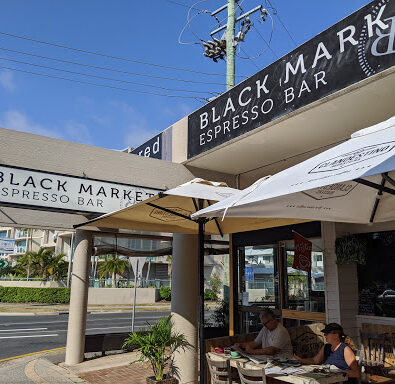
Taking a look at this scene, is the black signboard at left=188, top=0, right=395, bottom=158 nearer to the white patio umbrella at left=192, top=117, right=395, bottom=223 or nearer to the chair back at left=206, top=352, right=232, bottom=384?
the white patio umbrella at left=192, top=117, right=395, bottom=223

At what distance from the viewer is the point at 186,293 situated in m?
7.80

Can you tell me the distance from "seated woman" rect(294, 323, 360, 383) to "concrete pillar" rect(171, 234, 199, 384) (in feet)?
10.6

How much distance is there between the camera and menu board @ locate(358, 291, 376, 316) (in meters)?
7.09

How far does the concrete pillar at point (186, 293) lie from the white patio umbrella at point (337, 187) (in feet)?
12.9

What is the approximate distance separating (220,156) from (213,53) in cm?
1190

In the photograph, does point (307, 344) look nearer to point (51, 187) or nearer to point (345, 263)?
point (345, 263)

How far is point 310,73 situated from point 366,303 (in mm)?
4318

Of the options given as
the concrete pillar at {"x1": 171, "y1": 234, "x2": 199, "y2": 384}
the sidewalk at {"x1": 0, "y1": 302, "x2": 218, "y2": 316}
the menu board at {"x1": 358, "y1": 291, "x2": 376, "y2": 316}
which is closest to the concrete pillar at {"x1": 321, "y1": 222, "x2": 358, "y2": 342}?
the menu board at {"x1": 358, "y1": 291, "x2": 376, "y2": 316}

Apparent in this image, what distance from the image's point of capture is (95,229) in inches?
346

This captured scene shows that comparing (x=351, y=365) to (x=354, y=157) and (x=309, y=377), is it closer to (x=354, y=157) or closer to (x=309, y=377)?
(x=309, y=377)

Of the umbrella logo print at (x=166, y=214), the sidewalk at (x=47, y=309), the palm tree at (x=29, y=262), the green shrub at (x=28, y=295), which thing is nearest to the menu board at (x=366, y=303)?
the umbrella logo print at (x=166, y=214)

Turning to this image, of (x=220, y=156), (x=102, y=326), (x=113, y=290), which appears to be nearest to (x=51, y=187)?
(x=220, y=156)

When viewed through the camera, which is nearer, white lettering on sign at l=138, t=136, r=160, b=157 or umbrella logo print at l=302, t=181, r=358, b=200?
umbrella logo print at l=302, t=181, r=358, b=200

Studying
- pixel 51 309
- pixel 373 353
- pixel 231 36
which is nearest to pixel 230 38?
pixel 231 36
